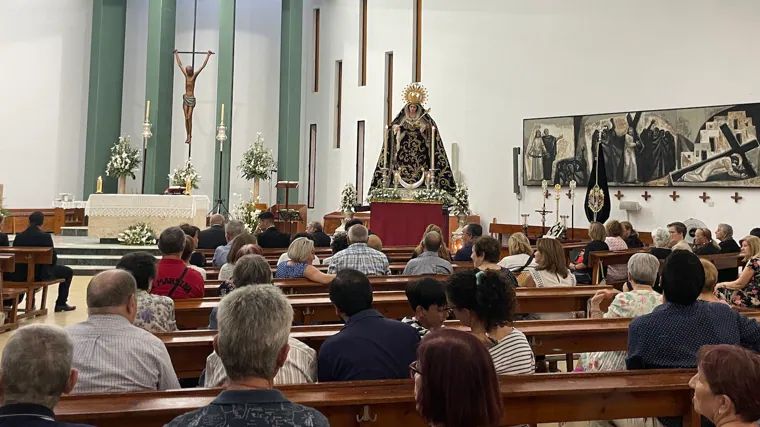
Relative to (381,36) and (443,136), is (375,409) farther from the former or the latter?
(381,36)

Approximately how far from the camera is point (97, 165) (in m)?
16.8

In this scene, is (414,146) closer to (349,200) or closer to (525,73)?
(349,200)

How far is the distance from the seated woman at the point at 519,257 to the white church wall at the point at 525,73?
23.9ft

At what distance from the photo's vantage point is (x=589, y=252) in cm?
800

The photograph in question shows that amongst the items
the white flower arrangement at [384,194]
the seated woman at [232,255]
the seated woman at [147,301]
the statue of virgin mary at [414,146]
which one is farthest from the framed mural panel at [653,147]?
the seated woman at [147,301]

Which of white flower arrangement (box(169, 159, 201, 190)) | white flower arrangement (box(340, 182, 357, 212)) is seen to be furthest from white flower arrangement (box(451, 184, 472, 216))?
white flower arrangement (box(169, 159, 201, 190))

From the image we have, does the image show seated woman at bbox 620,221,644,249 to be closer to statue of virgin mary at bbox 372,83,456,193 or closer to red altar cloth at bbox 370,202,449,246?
red altar cloth at bbox 370,202,449,246

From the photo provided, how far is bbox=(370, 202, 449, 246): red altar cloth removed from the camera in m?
12.5

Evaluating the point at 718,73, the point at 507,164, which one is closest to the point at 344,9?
the point at 507,164

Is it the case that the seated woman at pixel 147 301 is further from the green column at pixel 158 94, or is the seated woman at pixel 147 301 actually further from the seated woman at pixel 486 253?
the green column at pixel 158 94

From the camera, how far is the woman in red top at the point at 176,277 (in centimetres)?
459

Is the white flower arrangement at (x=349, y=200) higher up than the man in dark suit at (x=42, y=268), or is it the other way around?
the white flower arrangement at (x=349, y=200)

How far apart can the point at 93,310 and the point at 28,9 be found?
15.9m

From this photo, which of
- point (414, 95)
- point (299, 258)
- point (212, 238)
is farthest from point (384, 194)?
point (299, 258)
